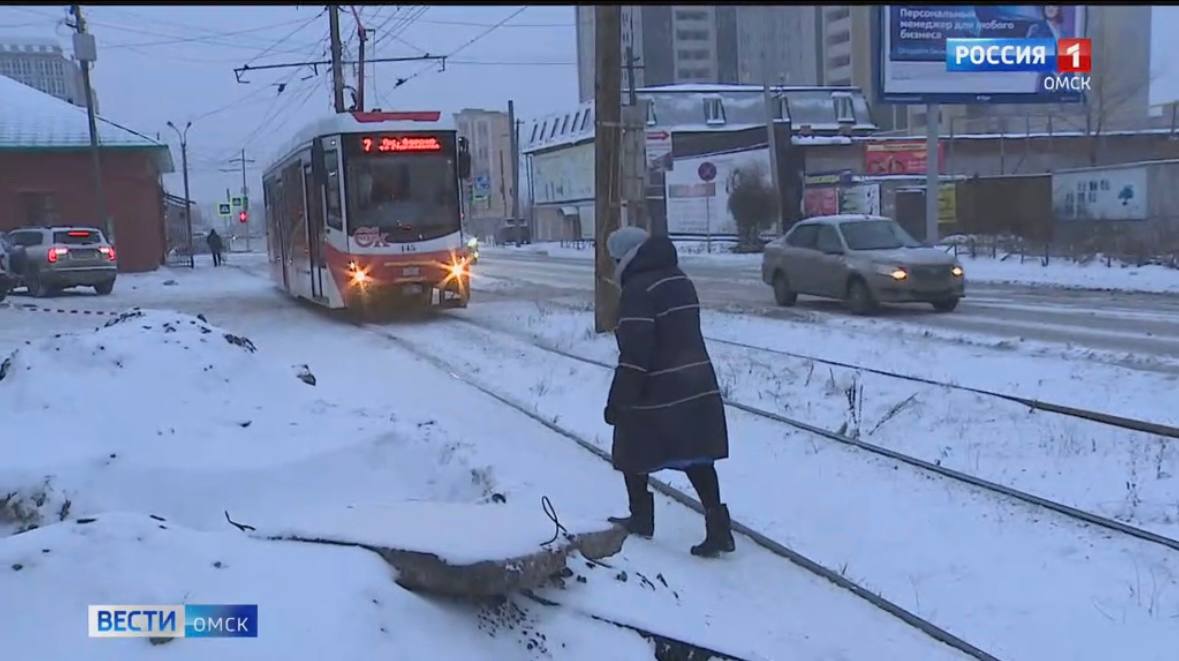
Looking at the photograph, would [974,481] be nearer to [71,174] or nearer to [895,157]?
[71,174]

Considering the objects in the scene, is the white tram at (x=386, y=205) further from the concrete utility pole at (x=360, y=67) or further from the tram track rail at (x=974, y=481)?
the concrete utility pole at (x=360, y=67)

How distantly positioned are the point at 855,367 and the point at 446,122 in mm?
9267

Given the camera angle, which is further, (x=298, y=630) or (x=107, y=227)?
(x=107, y=227)

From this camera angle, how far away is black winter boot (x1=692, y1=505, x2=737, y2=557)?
610 cm

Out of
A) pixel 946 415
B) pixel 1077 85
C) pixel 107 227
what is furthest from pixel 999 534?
pixel 107 227

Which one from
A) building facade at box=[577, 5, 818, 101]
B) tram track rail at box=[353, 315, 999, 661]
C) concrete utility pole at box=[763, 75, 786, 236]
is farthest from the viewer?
building facade at box=[577, 5, 818, 101]

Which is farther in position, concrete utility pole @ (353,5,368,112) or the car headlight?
concrete utility pole @ (353,5,368,112)

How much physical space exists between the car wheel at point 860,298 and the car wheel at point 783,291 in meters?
1.83

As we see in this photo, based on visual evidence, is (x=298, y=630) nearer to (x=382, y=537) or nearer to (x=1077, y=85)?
(x=382, y=537)

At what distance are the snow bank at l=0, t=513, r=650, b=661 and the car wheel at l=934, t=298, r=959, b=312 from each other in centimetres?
1580

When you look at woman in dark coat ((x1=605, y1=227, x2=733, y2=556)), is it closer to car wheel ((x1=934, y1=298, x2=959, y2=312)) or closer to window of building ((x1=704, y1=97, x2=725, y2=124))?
car wheel ((x1=934, y1=298, x2=959, y2=312))

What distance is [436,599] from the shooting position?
13.4ft

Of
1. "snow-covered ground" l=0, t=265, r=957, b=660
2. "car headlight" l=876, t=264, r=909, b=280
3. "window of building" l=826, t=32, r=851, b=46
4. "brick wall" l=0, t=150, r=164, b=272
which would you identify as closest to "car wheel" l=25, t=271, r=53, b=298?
"brick wall" l=0, t=150, r=164, b=272

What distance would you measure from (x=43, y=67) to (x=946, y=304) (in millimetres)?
42202
